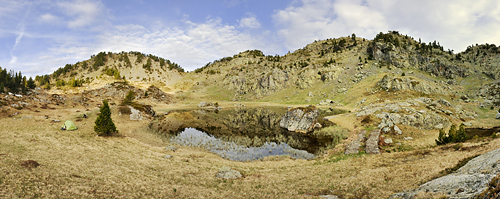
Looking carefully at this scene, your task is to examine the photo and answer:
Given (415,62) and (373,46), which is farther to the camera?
(373,46)

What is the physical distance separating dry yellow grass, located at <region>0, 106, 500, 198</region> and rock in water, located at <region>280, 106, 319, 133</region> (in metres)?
18.8

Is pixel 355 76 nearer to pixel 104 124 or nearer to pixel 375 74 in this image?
pixel 375 74

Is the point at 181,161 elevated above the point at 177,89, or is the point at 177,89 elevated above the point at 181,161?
the point at 177,89

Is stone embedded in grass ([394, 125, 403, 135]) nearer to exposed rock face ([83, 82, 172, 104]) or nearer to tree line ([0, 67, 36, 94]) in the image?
tree line ([0, 67, 36, 94])

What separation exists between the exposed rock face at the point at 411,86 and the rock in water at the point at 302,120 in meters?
56.0

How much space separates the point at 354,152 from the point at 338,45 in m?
179

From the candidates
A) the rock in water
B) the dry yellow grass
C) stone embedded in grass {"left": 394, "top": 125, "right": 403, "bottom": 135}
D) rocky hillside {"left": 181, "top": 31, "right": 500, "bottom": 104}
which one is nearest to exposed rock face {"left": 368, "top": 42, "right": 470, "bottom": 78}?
rocky hillside {"left": 181, "top": 31, "right": 500, "bottom": 104}

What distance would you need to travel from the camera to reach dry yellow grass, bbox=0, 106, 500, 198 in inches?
577

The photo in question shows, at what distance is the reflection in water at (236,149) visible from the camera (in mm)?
31556

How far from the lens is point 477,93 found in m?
Answer: 71.6

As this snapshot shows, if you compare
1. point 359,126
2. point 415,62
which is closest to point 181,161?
point 359,126

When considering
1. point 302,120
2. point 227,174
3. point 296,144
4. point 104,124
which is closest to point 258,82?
point 302,120

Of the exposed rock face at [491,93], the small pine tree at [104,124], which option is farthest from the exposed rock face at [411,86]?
the small pine tree at [104,124]

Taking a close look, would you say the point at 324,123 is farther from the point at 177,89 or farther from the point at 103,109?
the point at 177,89
